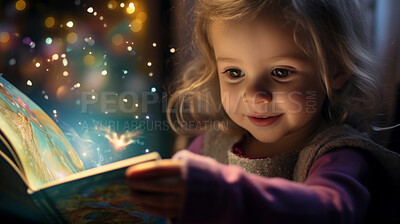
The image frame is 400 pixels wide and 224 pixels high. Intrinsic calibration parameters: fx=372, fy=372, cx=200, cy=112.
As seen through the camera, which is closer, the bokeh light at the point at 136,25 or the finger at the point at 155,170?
the finger at the point at 155,170

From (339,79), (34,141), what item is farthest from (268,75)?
(34,141)

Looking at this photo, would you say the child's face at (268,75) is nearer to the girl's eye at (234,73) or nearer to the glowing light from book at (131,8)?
the girl's eye at (234,73)

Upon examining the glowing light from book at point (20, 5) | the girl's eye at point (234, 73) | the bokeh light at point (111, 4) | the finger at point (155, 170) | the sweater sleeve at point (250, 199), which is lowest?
the sweater sleeve at point (250, 199)

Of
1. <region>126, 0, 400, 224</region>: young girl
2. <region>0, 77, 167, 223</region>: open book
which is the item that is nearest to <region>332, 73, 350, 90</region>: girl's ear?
<region>126, 0, 400, 224</region>: young girl

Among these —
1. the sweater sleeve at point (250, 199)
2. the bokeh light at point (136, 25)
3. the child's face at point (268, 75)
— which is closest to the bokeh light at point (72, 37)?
the bokeh light at point (136, 25)

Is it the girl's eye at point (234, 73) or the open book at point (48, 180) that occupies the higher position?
the girl's eye at point (234, 73)

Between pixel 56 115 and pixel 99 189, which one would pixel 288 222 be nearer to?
pixel 99 189

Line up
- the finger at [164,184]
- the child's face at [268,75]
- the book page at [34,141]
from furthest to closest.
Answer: the child's face at [268,75] < the book page at [34,141] < the finger at [164,184]

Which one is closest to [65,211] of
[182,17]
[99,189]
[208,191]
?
[99,189]

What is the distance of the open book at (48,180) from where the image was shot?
0.47m

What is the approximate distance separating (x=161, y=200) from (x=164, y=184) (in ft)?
0.07

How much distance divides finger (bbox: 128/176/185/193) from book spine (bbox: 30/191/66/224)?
15 cm

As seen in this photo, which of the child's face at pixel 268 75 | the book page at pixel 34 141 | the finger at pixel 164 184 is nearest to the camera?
the finger at pixel 164 184

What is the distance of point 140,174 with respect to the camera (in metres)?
0.41
